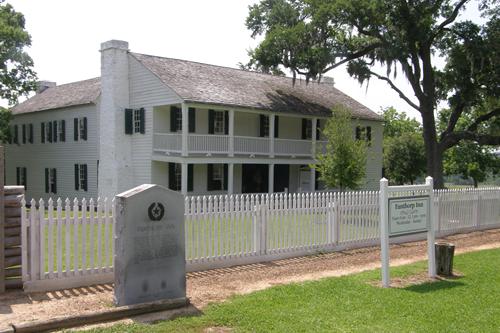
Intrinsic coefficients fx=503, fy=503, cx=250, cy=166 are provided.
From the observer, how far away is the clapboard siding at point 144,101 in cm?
2369

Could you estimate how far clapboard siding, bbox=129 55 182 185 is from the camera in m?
23.7

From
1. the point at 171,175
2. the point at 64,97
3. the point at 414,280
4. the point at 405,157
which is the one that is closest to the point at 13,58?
the point at 64,97

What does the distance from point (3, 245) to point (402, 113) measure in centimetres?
6757

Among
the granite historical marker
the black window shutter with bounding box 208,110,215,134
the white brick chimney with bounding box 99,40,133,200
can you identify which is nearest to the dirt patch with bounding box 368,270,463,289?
the granite historical marker

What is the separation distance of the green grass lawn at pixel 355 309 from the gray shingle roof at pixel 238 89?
15.5m

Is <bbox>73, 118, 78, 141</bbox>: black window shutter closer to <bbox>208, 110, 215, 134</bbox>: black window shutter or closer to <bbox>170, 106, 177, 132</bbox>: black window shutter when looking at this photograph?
<bbox>170, 106, 177, 132</bbox>: black window shutter

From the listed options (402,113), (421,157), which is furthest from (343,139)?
(402,113)

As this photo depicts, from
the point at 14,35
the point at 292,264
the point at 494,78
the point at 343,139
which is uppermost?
the point at 14,35

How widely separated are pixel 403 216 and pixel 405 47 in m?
15.9

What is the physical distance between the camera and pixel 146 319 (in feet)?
20.4

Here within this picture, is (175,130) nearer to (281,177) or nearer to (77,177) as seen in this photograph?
(77,177)

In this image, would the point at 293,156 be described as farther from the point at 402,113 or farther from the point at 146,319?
the point at 402,113

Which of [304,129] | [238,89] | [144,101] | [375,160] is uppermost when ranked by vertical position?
[238,89]

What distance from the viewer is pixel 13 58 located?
27609mm
